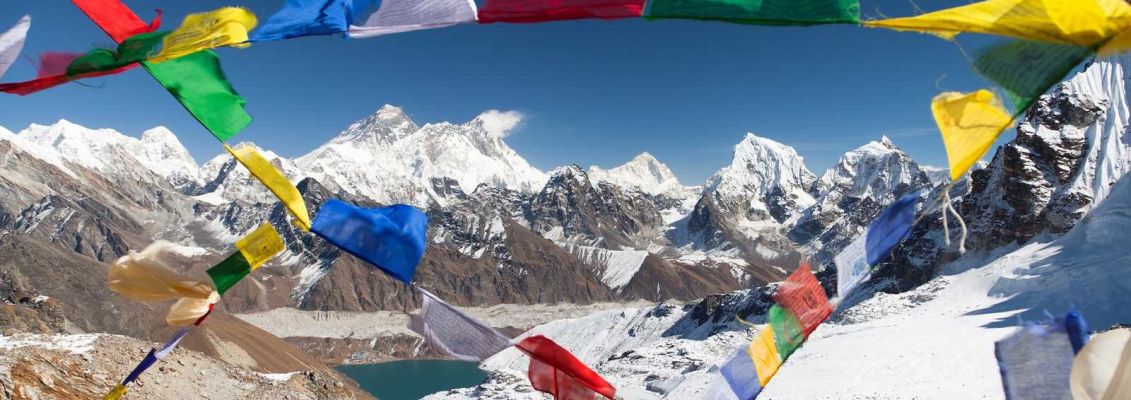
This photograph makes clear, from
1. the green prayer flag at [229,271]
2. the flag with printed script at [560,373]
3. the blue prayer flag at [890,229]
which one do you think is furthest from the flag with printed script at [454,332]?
the blue prayer flag at [890,229]

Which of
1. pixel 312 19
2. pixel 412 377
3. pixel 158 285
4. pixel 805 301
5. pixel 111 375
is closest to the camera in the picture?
pixel 312 19

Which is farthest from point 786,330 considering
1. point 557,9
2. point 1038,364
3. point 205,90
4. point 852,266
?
point 205,90

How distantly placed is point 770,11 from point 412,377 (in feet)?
520

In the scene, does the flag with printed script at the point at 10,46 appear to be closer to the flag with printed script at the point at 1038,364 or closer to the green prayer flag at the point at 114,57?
the green prayer flag at the point at 114,57

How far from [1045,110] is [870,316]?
56.9m

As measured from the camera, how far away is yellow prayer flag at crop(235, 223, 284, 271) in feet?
Result: 19.5

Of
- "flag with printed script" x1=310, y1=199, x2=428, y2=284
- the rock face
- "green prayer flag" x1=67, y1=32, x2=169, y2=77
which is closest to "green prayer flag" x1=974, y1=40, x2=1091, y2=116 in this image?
"flag with printed script" x1=310, y1=199, x2=428, y2=284

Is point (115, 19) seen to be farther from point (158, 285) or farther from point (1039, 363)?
point (1039, 363)

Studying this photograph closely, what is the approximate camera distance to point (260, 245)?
19.8 ft

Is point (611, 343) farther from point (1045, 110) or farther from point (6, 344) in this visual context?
point (6, 344)

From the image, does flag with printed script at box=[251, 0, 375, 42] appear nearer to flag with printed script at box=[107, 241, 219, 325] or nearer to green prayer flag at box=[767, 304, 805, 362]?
flag with printed script at box=[107, 241, 219, 325]

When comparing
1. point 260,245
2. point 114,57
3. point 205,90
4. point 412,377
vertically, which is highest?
point 114,57

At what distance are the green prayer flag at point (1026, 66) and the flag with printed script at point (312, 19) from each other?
396 cm

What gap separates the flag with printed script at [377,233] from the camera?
17.0ft
